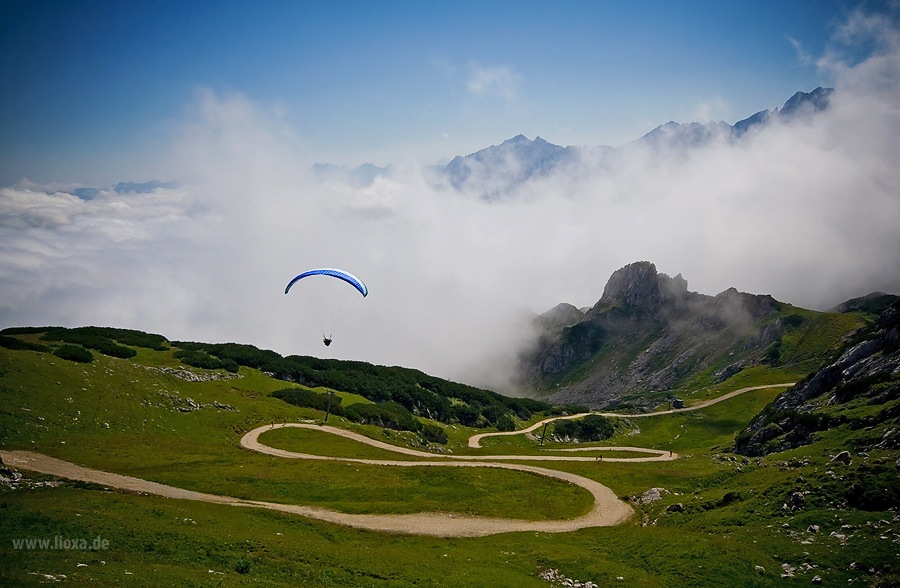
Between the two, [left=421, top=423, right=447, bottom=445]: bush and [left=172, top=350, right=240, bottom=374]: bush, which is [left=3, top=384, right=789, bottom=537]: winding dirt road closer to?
[left=421, top=423, right=447, bottom=445]: bush

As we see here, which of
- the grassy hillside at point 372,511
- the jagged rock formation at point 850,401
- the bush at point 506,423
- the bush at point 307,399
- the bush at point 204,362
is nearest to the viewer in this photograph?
the grassy hillside at point 372,511

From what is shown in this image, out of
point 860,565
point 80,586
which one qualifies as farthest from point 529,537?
point 80,586

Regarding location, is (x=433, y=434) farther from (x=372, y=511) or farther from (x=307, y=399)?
(x=372, y=511)

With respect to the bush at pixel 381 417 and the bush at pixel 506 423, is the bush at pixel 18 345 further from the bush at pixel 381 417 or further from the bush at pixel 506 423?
the bush at pixel 506 423

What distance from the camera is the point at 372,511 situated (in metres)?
45.8

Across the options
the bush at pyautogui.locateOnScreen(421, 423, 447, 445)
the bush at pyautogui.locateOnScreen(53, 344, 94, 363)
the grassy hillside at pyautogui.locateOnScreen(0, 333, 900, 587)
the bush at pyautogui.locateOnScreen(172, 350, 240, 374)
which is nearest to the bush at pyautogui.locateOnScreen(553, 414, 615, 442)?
the bush at pyautogui.locateOnScreen(421, 423, 447, 445)

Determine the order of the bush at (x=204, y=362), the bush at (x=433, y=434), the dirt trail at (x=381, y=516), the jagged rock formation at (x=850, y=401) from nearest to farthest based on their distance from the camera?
1. the dirt trail at (x=381, y=516)
2. the jagged rock formation at (x=850, y=401)
3. the bush at (x=204, y=362)
4. the bush at (x=433, y=434)

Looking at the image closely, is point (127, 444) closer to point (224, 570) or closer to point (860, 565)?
point (224, 570)

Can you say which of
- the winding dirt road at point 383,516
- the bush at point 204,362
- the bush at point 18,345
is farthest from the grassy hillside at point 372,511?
the bush at point 204,362

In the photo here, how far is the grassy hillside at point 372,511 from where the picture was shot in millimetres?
28141

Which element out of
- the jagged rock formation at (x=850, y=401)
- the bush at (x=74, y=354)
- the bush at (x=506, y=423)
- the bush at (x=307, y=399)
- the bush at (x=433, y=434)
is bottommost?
the bush at (x=433, y=434)

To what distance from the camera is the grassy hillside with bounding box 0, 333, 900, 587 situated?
2814 cm

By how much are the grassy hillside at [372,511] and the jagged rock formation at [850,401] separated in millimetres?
5199

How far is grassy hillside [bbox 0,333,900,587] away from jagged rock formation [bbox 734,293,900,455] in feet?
17.1
